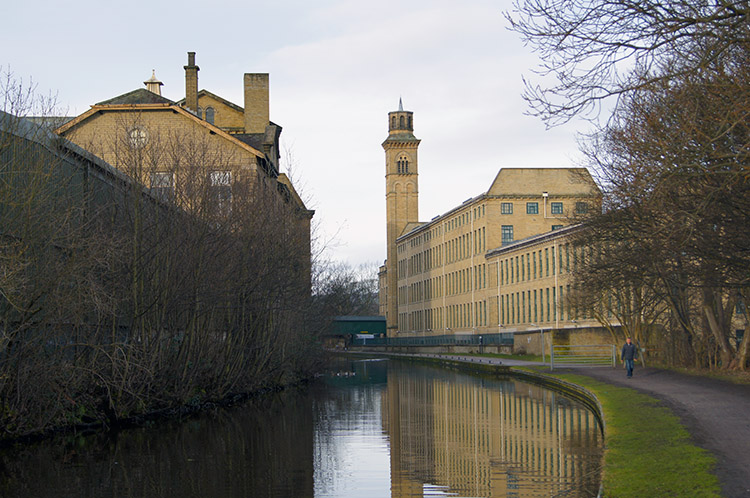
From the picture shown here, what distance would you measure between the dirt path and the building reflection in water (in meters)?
1.77

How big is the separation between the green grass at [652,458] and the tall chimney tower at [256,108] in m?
36.9

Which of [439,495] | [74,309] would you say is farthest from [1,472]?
[439,495]

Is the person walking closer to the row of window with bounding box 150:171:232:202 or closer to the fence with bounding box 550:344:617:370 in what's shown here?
the fence with bounding box 550:344:617:370

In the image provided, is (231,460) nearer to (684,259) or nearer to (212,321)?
(212,321)

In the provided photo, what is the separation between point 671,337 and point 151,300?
22.8 meters

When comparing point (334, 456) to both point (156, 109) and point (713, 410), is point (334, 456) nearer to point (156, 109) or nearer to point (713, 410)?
point (713, 410)

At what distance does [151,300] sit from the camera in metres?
25.0

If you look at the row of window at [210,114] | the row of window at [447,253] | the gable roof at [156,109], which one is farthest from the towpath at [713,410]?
the row of window at [447,253]

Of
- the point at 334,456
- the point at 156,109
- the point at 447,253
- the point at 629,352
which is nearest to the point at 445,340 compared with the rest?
the point at 447,253

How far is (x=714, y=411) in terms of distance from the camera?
2033cm

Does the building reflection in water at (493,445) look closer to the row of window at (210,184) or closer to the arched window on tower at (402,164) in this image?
the row of window at (210,184)

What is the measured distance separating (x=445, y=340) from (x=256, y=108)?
5284 cm

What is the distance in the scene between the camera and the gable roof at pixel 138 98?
47.8 meters

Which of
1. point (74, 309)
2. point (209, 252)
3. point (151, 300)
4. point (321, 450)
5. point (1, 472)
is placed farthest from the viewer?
point (209, 252)
